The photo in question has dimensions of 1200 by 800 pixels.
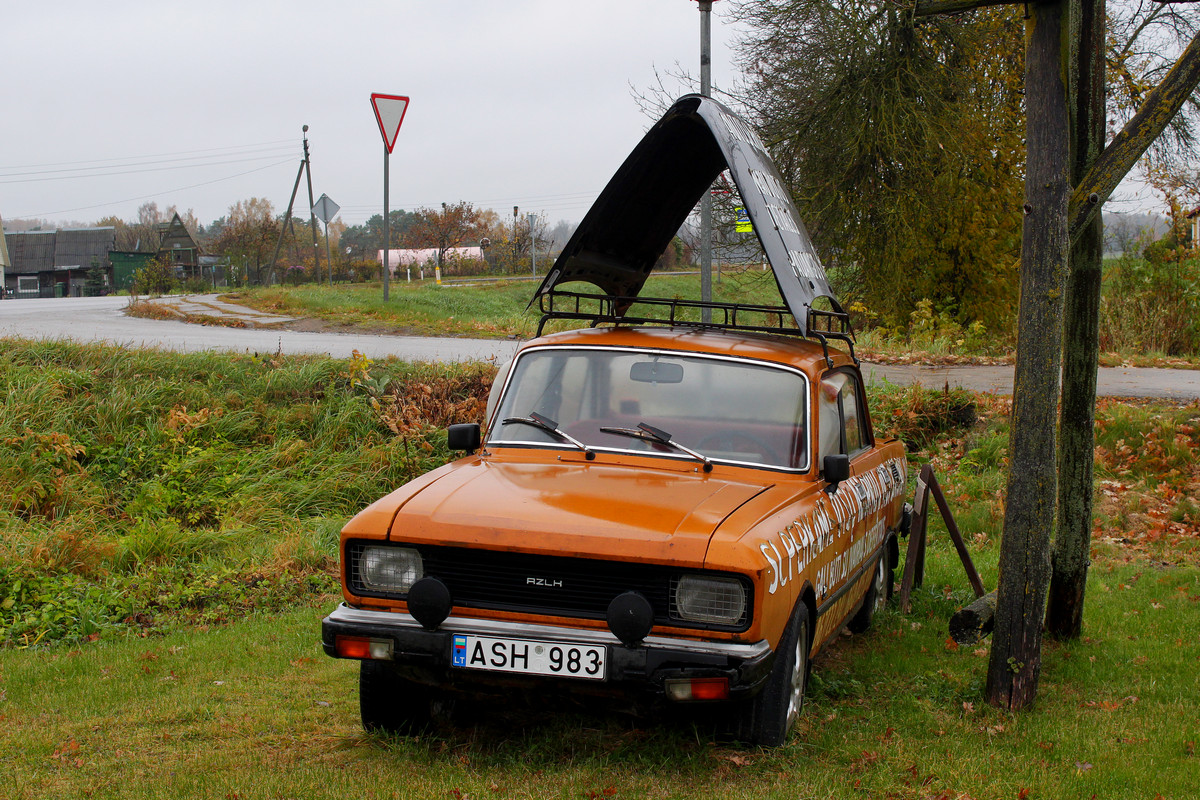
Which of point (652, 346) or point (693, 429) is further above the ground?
point (652, 346)

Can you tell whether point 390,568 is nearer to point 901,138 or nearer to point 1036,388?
point 1036,388

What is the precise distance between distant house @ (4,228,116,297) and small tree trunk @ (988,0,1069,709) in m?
75.5

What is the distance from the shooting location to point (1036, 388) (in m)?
4.97

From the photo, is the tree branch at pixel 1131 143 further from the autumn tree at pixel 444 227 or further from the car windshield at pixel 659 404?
the autumn tree at pixel 444 227

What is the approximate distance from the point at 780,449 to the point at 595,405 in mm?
971

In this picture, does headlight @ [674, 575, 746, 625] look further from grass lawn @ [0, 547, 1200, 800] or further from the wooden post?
the wooden post

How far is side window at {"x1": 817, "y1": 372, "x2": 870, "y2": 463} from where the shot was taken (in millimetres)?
5379

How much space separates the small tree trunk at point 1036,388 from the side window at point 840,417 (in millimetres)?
908

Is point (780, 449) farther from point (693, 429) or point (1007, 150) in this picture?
point (1007, 150)

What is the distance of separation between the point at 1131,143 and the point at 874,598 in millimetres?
3107

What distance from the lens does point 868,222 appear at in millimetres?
21750

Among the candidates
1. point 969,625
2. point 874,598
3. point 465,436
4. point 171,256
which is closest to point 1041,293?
point 969,625

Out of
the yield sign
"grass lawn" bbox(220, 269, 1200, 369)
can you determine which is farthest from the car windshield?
the yield sign

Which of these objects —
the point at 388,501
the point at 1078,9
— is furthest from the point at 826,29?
the point at 388,501
